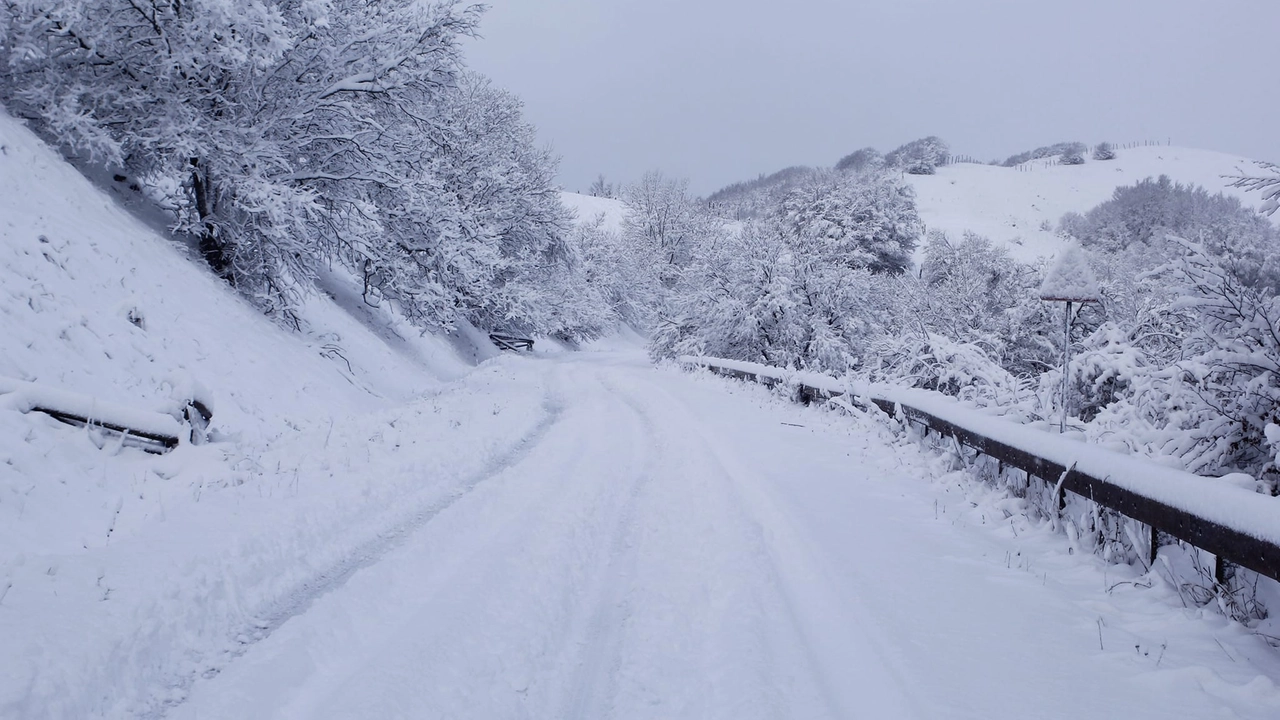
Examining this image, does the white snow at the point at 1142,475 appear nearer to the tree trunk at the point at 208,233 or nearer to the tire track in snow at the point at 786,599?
the tire track in snow at the point at 786,599

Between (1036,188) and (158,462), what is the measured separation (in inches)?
3837

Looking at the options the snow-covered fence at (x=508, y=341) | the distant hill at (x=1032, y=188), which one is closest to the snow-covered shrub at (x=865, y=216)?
the distant hill at (x=1032, y=188)

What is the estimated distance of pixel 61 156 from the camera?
10633 millimetres

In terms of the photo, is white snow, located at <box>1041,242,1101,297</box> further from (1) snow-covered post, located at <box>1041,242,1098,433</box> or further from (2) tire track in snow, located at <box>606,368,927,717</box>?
(2) tire track in snow, located at <box>606,368,927,717</box>

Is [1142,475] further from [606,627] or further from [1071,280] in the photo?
[1071,280]

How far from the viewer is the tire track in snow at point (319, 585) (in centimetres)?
314

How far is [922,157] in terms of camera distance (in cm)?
10356

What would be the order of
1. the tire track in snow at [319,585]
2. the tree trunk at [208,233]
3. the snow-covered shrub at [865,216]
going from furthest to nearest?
the snow-covered shrub at [865,216] → the tree trunk at [208,233] → the tire track in snow at [319,585]

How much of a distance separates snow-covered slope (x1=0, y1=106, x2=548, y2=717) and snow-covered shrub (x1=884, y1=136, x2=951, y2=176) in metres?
104

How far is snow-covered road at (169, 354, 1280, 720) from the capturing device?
3.04 meters

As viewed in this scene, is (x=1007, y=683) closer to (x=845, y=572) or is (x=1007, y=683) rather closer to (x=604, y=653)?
(x=845, y=572)

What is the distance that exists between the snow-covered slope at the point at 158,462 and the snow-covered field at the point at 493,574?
0.03 meters

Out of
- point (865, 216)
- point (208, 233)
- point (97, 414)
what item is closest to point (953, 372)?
point (97, 414)

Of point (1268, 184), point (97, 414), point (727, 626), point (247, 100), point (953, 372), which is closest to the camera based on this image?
point (727, 626)
